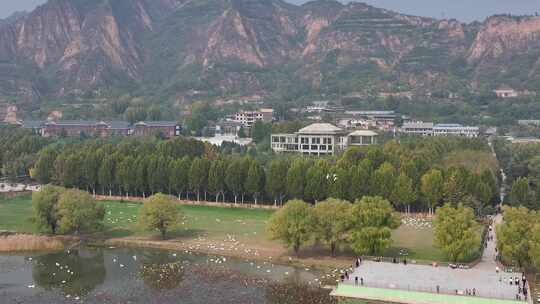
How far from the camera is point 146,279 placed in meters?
47.8

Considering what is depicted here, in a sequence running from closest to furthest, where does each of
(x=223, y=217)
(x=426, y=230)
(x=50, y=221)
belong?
1. (x=50, y=221)
2. (x=426, y=230)
3. (x=223, y=217)

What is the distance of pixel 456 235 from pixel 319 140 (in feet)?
232

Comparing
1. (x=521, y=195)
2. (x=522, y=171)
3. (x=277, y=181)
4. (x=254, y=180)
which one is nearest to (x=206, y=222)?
(x=254, y=180)

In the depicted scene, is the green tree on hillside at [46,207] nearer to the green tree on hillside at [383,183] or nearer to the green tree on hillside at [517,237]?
the green tree on hillside at [383,183]

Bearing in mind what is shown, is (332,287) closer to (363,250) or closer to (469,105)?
(363,250)

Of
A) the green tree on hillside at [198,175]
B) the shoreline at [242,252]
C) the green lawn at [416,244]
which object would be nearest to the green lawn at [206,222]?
the shoreline at [242,252]

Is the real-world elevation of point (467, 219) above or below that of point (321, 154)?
below

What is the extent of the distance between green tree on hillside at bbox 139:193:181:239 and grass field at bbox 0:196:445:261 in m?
2.40

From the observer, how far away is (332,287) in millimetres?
44500

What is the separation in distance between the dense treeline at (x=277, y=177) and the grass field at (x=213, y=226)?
332 cm

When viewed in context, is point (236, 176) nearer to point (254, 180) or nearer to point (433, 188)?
Result: point (254, 180)

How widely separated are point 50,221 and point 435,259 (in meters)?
32.9

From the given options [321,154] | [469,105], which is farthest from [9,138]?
[469,105]

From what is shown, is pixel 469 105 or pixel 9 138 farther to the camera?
pixel 469 105
